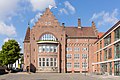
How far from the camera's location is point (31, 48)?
259 ft

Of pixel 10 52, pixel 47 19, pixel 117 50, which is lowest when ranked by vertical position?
pixel 10 52

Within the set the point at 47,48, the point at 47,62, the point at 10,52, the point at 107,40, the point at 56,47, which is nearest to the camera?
the point at 107,40

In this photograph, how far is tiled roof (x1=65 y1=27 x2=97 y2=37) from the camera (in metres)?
84.8

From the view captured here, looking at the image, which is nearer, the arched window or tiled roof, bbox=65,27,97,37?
the arched window

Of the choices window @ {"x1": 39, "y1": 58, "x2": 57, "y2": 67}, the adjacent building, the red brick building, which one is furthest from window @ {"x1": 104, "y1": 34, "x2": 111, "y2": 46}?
window @ {"x1": 39, "y1": 58, "x2": 57, "y2": 67}

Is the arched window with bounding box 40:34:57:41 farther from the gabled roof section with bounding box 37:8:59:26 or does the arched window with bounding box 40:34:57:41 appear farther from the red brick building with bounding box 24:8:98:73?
the gabled roof section with bounding box 37:8:59:26

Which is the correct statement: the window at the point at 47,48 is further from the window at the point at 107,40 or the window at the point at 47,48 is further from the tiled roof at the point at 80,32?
the window at the point at 107,40

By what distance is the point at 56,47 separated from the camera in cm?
7738

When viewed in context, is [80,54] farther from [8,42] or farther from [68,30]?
[8,42]

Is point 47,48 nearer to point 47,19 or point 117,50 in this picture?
point 47,19

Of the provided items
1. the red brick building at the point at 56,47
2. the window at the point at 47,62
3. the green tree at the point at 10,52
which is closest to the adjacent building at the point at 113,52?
the window at the point at 47,62

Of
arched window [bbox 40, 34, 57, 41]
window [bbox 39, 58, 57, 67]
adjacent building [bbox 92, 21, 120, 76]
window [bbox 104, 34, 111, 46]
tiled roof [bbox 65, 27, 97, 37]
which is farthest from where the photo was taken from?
tiled roof [bbox 65, 27, 97, 37]

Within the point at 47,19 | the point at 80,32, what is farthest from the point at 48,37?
the point at 80,32

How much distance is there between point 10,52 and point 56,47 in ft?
47.4
